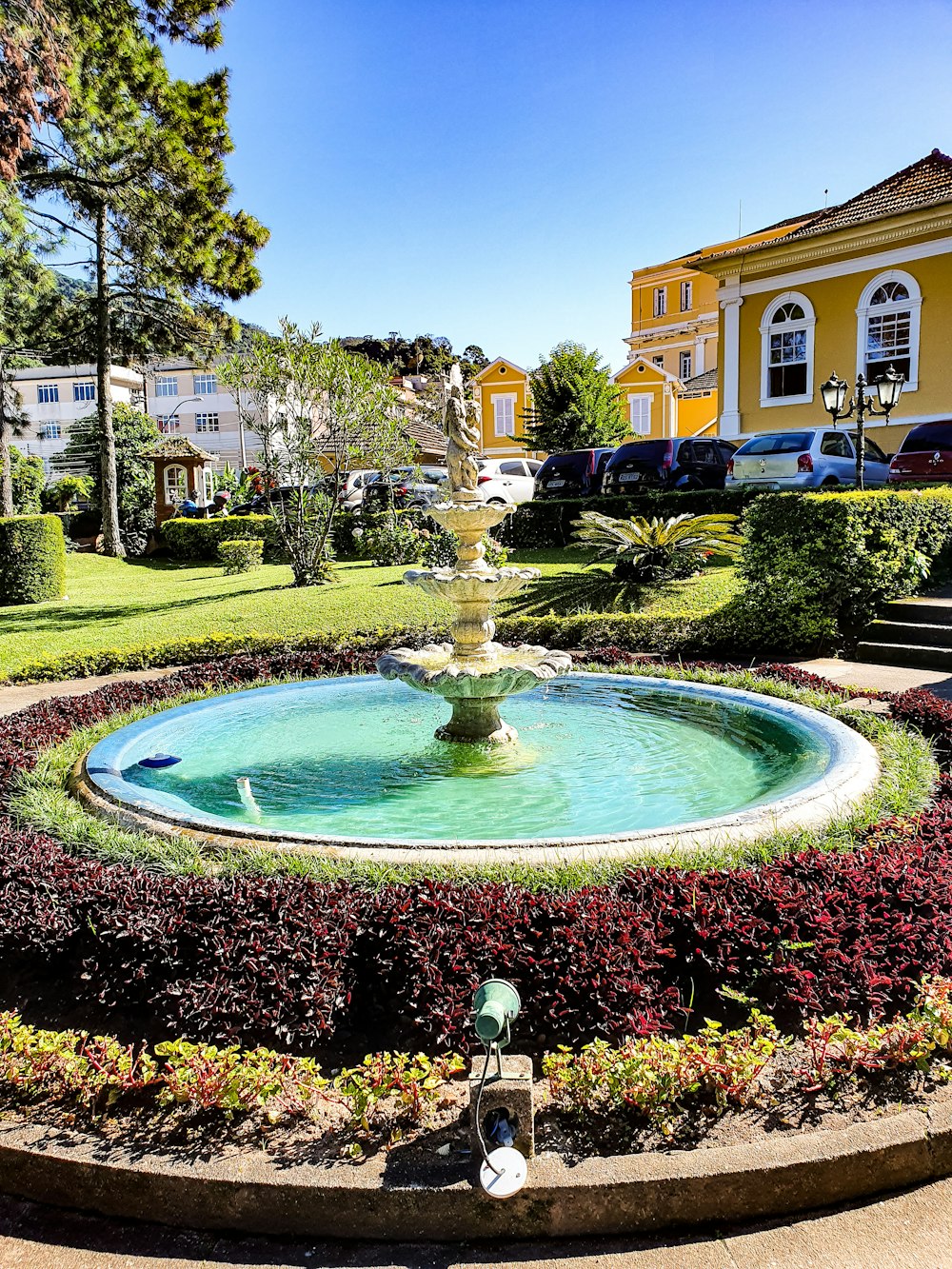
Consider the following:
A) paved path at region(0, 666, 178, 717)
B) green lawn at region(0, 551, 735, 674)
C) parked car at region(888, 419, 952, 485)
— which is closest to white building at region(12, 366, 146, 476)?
green lawn at region(0, 551, 735, 674)

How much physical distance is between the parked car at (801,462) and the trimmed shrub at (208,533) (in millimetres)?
12497

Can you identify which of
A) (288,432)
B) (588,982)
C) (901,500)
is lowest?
(588,982)

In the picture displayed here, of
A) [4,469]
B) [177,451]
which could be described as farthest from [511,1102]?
[177,451]

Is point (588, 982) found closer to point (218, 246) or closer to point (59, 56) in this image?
point (59, 56)

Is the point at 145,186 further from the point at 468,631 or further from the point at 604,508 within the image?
the point at 468,631

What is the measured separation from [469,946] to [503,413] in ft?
168

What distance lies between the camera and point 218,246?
24156 millimetres

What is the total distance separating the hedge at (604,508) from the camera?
62.0 ft

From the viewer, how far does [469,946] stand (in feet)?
11.8

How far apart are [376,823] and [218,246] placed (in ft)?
73.7

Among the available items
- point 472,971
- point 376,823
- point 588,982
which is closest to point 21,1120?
point 472,971

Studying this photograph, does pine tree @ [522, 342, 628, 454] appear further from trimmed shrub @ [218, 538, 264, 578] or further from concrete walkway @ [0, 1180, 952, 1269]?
concrete walkway @ [0, 1180, 952, 1269]

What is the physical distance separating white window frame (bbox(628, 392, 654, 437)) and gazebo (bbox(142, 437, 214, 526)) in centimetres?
2086

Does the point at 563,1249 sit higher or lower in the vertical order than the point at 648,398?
lower
